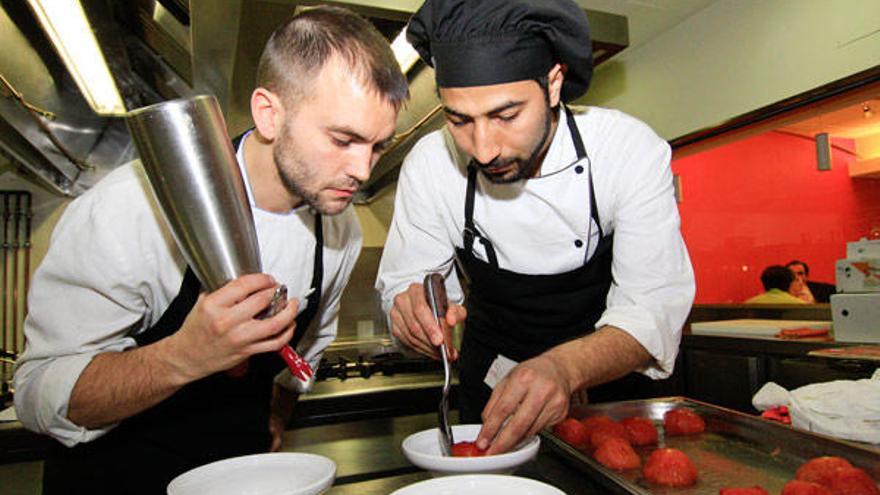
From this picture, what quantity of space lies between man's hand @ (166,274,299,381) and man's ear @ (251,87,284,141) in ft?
1.42

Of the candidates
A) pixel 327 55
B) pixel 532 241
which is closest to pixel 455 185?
pixel 532 241

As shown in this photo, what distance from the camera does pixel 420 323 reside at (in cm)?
115

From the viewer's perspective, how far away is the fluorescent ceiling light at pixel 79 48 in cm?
143

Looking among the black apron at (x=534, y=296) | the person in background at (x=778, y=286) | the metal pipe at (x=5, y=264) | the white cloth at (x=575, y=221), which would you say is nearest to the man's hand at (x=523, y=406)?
the white cloth at (x=575, y=221)

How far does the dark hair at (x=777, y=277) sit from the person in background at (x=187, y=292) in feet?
11.5

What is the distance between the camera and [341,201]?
115 centimetres

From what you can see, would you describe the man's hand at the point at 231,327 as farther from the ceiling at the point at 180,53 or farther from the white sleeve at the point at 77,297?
the ceiling at the point at 180,53

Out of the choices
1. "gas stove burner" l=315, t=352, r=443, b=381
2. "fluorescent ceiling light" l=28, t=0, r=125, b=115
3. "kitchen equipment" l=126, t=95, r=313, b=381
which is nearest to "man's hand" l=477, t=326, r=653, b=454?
"kitchen equipment" l=126, t=95, r=313, b=381

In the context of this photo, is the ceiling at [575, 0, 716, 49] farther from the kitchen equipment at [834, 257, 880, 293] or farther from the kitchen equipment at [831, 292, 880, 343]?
the kitchen equipment at [831, 292, 880, 343]

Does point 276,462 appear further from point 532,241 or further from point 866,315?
point 866,315

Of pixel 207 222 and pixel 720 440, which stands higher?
pixel 207 222

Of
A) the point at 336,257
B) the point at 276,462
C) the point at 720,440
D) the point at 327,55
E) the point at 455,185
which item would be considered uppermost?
the point at 327,55

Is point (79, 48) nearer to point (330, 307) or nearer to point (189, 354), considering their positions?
point (330, 307)

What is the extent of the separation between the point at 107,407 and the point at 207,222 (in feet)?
1.32
